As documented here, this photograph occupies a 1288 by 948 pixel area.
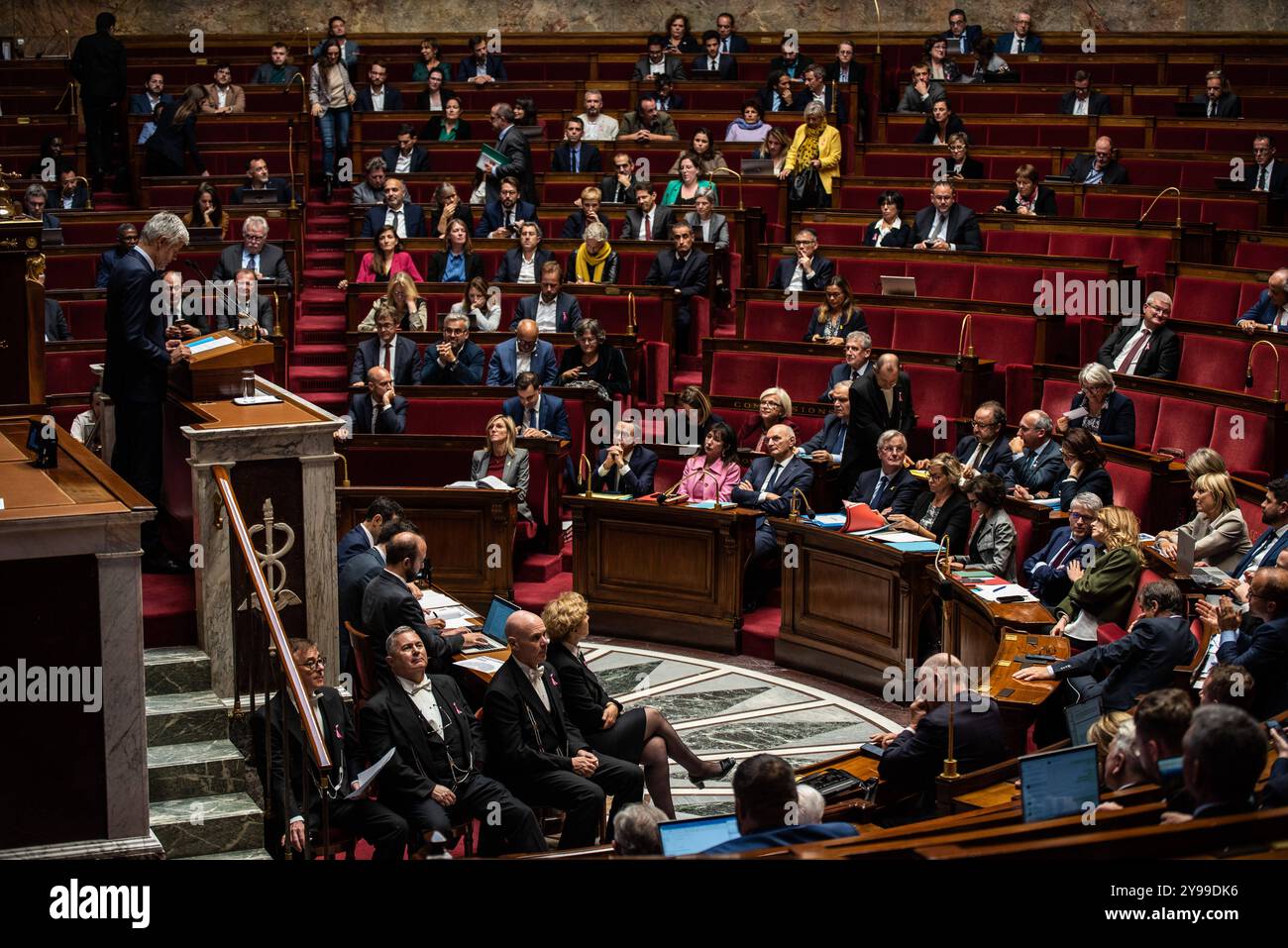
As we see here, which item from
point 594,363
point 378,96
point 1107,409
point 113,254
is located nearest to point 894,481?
point 1107,409

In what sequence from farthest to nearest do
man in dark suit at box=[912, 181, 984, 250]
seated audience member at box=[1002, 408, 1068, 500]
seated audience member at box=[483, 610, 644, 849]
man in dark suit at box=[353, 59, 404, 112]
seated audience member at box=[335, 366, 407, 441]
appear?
1. man in dark suit at box=[353, 59, 404, 112]
2. man in dark suit at box=[912, 181, 984, 250]
3. seated audience member at box=[335, 366, 407, 441]
4. seated audience member at box=[1002, 408, 1068, 500]
5. seated audience member at box=[483, 610, 644, 849]

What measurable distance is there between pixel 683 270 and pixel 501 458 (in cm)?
242

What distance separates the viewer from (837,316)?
8727mm

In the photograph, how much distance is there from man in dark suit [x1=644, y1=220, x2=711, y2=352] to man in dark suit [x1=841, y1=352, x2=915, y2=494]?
213 cm

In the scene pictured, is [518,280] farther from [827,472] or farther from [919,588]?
[919,588]

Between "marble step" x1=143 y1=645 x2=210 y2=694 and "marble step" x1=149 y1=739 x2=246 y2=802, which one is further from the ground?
"marble step" x1=143 y1=645 x2=210 y2=694

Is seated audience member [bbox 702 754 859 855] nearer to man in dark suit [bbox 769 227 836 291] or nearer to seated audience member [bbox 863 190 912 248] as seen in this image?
man in dark suit [bbox 769 227 836 291]

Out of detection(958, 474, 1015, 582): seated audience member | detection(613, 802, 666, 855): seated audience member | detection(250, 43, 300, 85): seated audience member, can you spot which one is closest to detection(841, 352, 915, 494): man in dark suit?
detection(958, 474, 1015, 582): seated audience member

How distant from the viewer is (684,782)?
19.5 ft

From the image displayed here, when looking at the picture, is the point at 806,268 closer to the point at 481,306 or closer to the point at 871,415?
the point at 481,306

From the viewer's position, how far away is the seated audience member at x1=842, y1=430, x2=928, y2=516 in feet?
23.4
